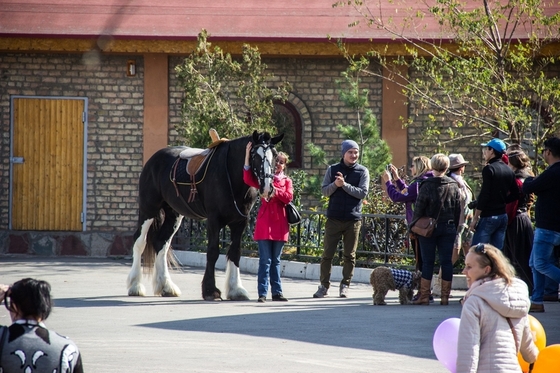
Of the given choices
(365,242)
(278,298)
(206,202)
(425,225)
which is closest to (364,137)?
(365,242)

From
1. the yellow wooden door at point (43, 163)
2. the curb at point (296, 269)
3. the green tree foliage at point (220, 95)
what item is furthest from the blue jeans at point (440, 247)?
the yellow wooden door at point (43, 163)

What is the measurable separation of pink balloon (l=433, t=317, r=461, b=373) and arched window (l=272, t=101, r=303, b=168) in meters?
15.7

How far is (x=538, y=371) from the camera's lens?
6543 millimetres

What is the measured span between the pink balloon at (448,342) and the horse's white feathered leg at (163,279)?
7.56 metres

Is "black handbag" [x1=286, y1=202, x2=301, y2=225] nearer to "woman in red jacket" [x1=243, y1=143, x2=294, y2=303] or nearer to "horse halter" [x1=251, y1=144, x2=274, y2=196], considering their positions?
"woman in red jacket" [x1=243, y1=143, x2=294, y2=303]

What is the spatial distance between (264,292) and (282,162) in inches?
64.0

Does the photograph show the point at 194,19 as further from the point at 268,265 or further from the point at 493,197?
the point at 493,197

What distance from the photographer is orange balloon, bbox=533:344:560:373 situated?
6.46 meters

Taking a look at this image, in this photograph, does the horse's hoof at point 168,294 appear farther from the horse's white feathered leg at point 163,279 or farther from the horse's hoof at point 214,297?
Answer: the horse's hoof at point 214,297

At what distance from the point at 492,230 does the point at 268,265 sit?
2.79 m

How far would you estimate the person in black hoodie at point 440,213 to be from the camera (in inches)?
483

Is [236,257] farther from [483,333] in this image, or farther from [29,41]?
[29,41]

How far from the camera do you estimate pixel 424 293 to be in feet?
41.0

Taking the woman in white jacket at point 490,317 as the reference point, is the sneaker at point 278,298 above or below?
below
